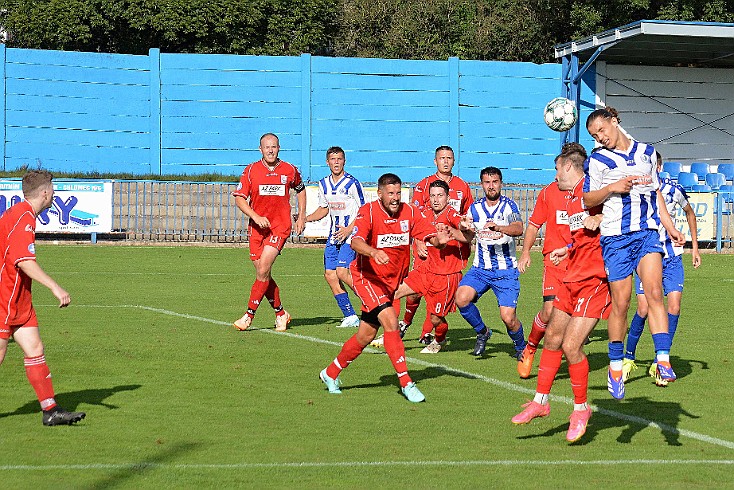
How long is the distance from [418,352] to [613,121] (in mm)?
4181

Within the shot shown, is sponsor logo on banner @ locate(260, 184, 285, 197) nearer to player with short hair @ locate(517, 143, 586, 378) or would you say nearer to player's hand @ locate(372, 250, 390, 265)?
player with short hair @ locate(517, 143, 586, 378)

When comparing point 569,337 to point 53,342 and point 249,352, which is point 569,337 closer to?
point 249,352

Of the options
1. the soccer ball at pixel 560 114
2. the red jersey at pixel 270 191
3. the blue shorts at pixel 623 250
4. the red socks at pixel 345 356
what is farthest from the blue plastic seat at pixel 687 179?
the red socks at pixel 345 356

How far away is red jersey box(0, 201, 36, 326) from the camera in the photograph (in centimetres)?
790

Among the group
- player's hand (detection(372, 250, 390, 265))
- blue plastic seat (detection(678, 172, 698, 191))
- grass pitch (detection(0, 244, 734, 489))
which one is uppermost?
blue plastic seat (detection(678, 172, 698, 191))

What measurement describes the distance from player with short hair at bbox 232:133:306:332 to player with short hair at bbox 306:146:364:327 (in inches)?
16.9

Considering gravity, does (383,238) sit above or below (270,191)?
below

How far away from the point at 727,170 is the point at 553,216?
27.2m

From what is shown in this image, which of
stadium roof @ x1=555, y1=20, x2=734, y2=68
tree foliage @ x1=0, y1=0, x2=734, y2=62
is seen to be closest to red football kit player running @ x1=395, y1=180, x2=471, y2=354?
stadium roof @ x1=555, y1=20, x2=734, y2=68

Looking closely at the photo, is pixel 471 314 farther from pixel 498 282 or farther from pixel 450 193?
pixel 450 193

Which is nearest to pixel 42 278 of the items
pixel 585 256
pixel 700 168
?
pixel 585 256

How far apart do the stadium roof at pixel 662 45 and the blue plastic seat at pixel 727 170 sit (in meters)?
3.84

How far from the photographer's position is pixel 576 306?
816 centimetres

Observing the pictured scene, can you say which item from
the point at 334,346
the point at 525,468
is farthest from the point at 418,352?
the point at 525,468
